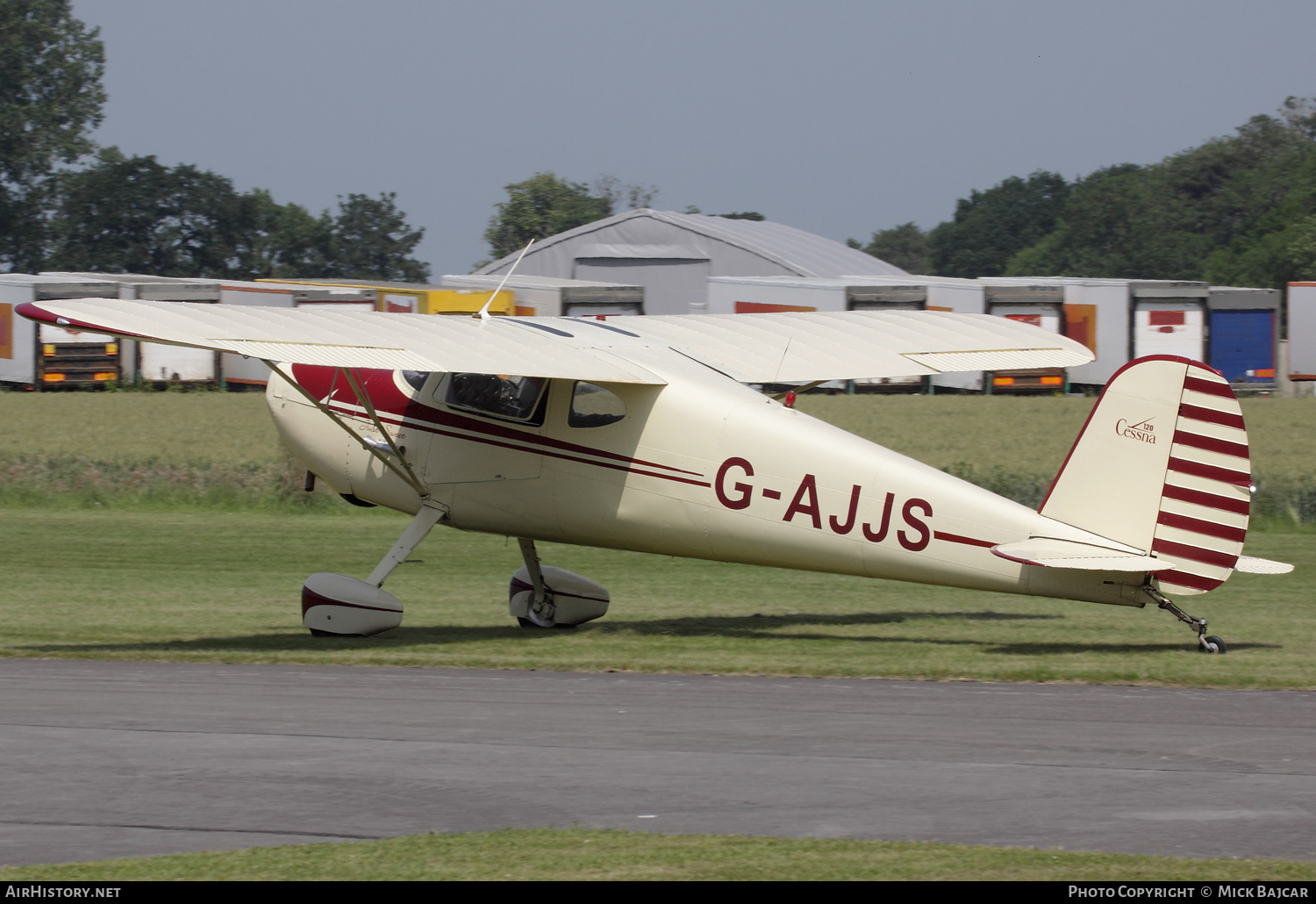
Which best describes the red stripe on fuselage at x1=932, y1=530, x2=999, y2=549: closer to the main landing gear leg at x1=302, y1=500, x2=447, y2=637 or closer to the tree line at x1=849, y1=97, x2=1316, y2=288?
the main landing gear leg at x1=302, y1=500, x2=447, y2=637

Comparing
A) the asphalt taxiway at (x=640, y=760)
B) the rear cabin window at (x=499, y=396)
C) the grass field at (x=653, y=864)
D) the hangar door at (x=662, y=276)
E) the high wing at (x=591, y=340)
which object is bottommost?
the asphalt taxiway at (x=640, y=760)

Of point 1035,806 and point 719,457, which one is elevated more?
point 719,457

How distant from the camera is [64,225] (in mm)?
96062

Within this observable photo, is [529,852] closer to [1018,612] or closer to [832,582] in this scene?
[1018,612]

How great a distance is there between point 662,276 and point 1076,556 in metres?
62.3

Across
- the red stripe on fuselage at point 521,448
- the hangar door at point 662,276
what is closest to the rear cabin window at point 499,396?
the red stripe on fuselage at point 521,448

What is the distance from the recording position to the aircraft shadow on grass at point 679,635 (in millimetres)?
11289

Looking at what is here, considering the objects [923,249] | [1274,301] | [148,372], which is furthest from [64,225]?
[923,249]

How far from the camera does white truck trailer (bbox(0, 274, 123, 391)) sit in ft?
147

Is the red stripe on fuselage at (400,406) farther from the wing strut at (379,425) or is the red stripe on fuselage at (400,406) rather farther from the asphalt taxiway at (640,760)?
the asphalt taxiway at (640,760)

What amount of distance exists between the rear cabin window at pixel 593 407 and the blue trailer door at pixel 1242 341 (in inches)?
1450

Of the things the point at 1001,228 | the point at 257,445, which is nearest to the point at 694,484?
the point at 257,445

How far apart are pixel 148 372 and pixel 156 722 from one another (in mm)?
39369

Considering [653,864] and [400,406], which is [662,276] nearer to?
[400,406]
